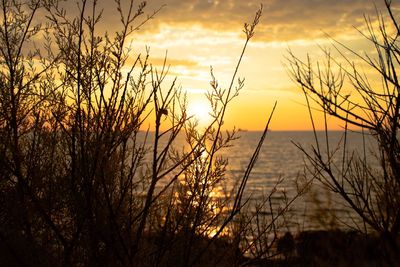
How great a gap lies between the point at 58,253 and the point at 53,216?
0.54m

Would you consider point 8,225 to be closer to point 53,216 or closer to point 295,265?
point 53,216

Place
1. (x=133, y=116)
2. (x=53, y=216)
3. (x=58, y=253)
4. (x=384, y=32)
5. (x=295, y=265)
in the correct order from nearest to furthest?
(x=133, y=116), (x=384, y=32), (x=58, y=253), (x=53, y=216), (x=295, y=265)

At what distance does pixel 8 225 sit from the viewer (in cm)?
400

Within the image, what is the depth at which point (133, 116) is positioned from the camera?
9.95ft

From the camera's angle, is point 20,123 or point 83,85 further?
point 20,123

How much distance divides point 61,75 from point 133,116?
1.93m

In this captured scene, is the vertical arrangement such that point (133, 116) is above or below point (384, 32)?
below

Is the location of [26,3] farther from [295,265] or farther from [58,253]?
[295,265]

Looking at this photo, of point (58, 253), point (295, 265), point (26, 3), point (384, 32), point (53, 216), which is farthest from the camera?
point (295, 265)

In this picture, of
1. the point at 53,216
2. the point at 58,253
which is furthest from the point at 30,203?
the point at 58,253

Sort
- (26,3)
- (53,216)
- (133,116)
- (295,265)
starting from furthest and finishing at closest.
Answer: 1. (295,265)
2. (26,3)
3. (53,216)
4. (133,116)

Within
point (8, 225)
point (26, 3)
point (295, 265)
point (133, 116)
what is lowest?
point (295, 265)

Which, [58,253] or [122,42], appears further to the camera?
[58,253]

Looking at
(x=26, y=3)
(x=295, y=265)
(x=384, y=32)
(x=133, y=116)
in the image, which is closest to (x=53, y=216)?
(x=133, y=116)
